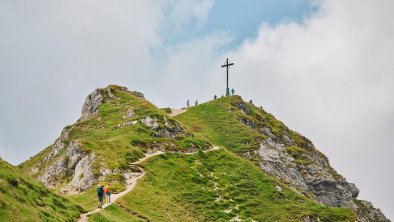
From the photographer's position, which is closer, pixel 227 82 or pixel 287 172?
pixel 287 172

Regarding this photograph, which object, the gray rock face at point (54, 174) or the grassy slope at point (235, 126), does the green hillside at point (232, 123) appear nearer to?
the grassy slope at point (235, 126)

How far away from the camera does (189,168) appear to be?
331ft

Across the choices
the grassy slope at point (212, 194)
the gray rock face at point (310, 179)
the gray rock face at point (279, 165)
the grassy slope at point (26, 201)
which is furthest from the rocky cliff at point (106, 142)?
the grassy slope at point (26, 201)

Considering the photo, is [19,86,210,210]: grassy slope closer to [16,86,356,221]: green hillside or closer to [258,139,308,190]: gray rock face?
[16,86,356,221]: green hillside

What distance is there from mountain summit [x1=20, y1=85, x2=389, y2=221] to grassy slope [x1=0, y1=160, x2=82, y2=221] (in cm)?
513

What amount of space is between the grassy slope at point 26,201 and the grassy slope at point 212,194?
1883 centimetres

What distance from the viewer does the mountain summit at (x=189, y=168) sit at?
85312 millimetres

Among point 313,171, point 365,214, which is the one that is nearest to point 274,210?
point 313,171

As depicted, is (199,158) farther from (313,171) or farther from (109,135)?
(313,171)

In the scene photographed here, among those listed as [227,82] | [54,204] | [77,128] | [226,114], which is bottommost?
[54,204]

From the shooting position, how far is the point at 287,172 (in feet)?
400

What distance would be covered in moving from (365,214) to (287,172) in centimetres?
2632

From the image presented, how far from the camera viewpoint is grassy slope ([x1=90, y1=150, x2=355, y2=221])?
80.9 m

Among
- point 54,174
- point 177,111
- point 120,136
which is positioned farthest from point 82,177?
point 177,111
